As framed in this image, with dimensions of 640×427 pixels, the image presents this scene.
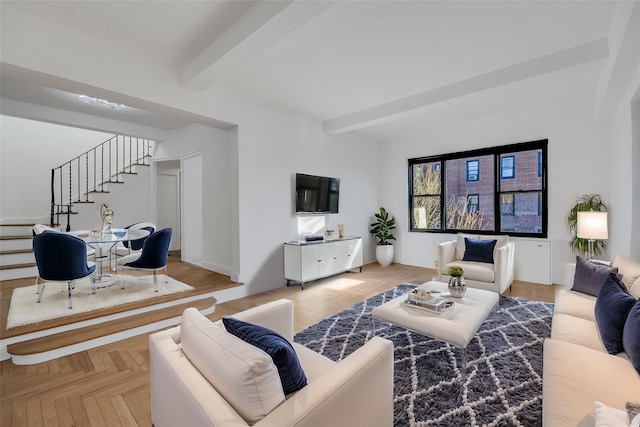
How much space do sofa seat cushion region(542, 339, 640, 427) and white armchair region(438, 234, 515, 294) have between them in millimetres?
2180

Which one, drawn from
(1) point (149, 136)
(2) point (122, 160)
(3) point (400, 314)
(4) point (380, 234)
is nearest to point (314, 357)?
(3) point (400, 314)

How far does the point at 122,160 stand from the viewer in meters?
6.84

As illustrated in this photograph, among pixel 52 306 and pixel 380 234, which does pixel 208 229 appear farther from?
pixel 380 234

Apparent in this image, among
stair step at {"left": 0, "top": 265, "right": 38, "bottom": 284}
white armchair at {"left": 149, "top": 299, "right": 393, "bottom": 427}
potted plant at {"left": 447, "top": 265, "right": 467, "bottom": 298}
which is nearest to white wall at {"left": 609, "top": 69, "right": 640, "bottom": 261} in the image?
potted plant at {"left": 447, "top": 265, "right": 467, "bottom": 298}

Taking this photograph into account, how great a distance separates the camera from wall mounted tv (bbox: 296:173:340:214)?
15.8 feet

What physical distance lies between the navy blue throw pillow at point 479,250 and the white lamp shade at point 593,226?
0.98 meters

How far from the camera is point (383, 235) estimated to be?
616 centimetres

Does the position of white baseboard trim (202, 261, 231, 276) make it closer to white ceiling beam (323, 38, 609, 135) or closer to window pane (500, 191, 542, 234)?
white ceiling beam (323, 38, 609, 135)

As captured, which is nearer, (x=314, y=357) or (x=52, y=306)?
(x=314, y=357)

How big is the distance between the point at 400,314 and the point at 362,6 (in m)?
2.52

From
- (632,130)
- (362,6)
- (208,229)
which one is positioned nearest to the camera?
(362,6)

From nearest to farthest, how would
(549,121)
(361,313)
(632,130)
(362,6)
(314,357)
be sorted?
(314,357) → (362,6) → (632,130) → (361,313) → (549,121)

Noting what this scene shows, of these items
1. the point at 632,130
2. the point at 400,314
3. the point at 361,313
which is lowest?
the point at 361,313

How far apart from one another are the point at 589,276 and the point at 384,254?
3629 mm
